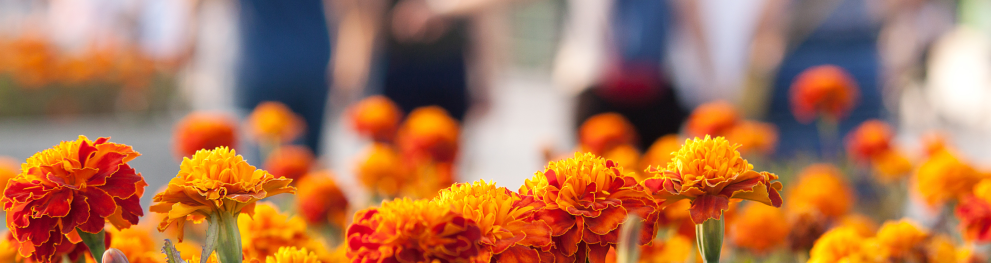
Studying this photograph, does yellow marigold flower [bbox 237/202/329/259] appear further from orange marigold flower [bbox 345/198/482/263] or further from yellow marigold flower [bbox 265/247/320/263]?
orange marigold flower [bbox 345/198/482/263]

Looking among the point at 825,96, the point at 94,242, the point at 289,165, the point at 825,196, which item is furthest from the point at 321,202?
the point at 825,96

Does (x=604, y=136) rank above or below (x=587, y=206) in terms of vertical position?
above

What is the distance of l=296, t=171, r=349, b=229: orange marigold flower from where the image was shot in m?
1.35

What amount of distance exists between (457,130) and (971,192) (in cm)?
101

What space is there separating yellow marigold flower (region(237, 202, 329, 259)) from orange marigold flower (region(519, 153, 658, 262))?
27cm

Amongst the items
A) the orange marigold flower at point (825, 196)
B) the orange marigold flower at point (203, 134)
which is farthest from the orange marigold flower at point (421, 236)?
the orange marigold flower at point (203, 134)

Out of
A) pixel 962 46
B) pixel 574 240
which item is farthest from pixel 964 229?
pixel 962 46

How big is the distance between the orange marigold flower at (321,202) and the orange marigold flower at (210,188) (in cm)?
74

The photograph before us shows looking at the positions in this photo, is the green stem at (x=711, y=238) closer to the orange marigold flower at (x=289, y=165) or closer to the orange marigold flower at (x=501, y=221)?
the orange marigold flower at (x=501, y=221)

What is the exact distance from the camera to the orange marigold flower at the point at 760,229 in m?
1.16

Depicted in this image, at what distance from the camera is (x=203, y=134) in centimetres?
165

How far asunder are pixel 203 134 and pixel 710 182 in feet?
4.39

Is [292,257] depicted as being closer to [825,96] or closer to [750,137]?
[750,137]

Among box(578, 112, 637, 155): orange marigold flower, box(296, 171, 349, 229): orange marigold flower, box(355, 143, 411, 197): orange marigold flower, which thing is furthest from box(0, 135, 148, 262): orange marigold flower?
box(578, 112, 637, 155): orange marigold flower
